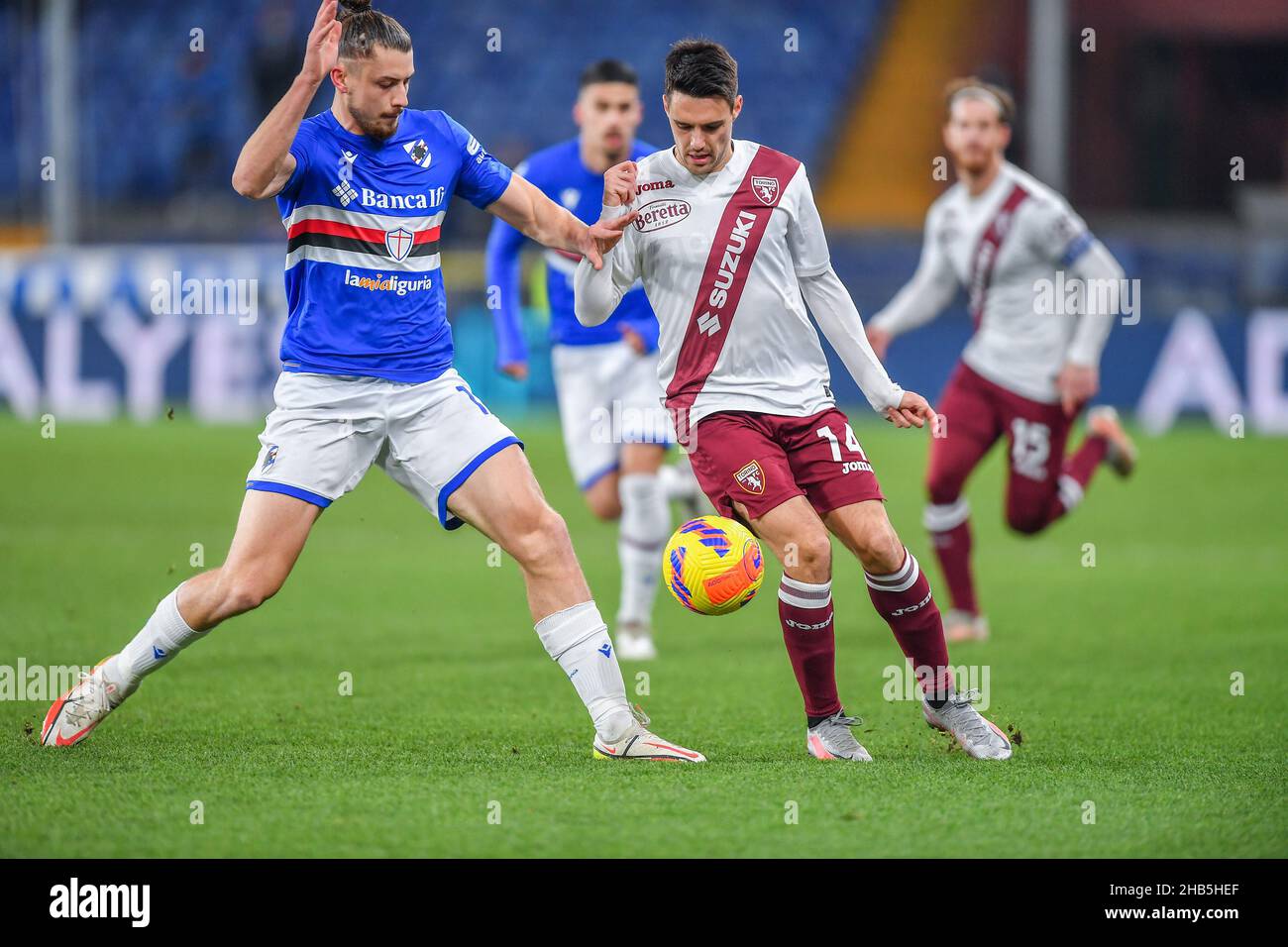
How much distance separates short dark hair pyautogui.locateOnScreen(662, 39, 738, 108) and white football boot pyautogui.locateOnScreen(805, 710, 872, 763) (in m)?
1.99

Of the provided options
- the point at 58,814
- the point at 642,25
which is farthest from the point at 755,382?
the point at 642,25

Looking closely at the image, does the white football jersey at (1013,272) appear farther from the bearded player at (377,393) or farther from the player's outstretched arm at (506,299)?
the bearded player at (377,393)

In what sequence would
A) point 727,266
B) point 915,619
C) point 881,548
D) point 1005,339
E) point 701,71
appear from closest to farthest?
point 701,71
point 881,548
point 727,266
point 915,619
point 1005,339

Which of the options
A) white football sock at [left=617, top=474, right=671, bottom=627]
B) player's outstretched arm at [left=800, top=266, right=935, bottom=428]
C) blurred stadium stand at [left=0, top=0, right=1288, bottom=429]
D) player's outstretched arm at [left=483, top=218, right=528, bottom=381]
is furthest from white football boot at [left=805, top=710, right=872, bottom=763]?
blurred stadium stand at [left=0, top=0, right=1288, bottom=429]

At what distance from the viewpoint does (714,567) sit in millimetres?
5617

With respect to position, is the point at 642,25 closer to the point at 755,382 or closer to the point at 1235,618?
the point at 1235,618

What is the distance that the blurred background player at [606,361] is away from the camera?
830 centimetres

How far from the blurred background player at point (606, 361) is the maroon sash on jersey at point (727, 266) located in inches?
90.1

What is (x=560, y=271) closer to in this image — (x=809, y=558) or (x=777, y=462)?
(x=777, y=462)

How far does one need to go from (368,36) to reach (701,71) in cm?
101

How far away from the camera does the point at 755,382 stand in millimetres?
5785

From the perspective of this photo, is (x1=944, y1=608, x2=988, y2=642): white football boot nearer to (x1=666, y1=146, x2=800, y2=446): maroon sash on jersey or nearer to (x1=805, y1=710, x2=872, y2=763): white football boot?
(x1=805, y1=710, x2=872, y2=763): white football boot

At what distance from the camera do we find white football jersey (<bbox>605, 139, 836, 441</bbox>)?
18.7 ft

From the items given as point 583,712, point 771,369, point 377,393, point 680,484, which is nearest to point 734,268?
point 771,369
